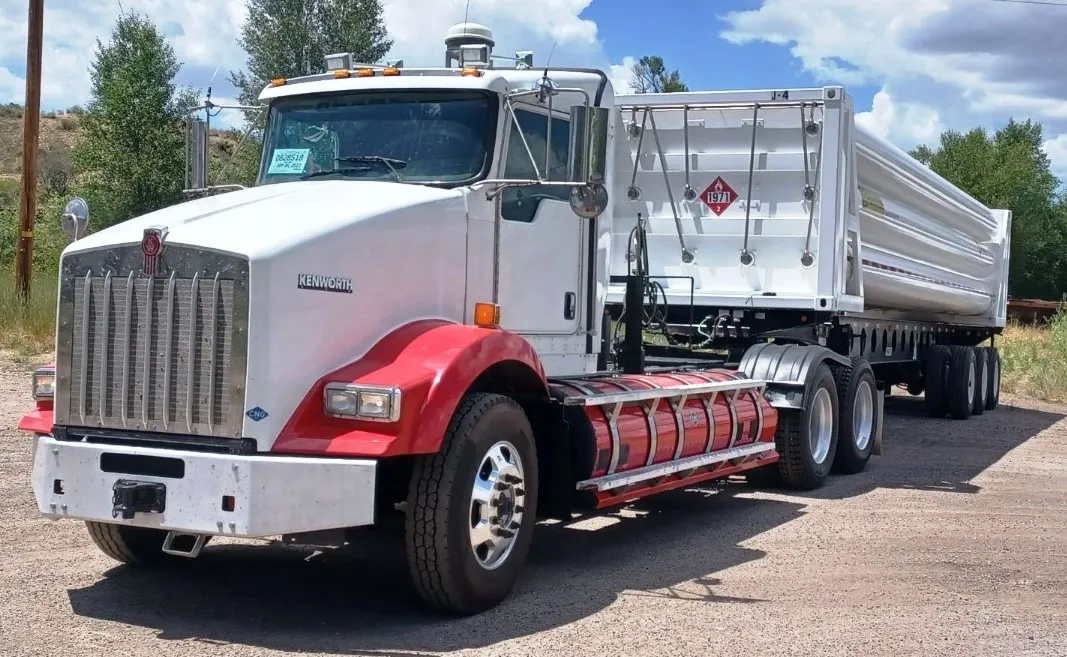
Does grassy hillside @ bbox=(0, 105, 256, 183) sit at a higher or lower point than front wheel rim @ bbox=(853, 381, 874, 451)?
higher

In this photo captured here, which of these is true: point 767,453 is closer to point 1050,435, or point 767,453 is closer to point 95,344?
point 95,344

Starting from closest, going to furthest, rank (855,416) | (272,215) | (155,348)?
(155,348), (272,215), (855,416)

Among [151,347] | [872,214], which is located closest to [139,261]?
[151,347]

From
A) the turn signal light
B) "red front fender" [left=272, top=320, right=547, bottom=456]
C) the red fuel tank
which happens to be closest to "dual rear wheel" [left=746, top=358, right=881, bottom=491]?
the red fuel tank

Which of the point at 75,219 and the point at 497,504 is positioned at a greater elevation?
the point at 75,219

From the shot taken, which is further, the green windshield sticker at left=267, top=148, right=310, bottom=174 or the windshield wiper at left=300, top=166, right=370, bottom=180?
the green windshield sticker at left=267, top=148, right=310, bottom=174

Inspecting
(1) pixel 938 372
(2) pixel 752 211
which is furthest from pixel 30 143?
(1) pixel 938 372

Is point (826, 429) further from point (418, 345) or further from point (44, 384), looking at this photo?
point (44, 384)

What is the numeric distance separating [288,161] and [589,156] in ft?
6.37

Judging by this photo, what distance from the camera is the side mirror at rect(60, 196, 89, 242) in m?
6.29

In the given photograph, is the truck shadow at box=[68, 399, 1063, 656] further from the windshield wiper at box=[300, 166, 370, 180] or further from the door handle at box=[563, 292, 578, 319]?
the windshield wiper at box=[300, 166, 370, 180]

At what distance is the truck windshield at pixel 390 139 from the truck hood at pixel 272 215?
174 millimetres

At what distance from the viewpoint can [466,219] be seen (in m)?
6.59

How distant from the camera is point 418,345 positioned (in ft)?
19.2
